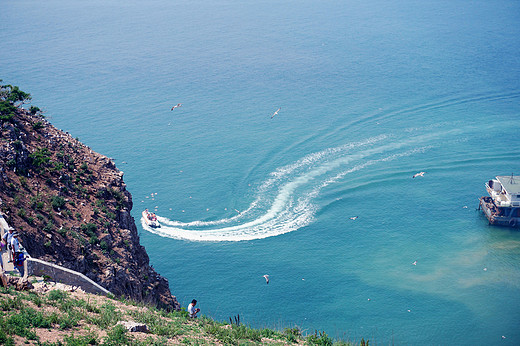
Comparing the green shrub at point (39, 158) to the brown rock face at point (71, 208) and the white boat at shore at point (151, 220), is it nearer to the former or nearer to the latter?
the brown rock face at point (71, 208)

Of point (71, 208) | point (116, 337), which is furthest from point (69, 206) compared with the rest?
point (116, 337)

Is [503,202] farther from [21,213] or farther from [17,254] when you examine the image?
[17,254]

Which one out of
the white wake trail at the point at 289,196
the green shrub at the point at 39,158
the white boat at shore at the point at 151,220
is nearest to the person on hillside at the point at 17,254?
the green shrub at the point at 39,158

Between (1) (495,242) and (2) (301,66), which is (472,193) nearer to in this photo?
(1) (495,242)

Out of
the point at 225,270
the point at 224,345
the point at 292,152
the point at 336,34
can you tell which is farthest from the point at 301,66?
the point at 224,345

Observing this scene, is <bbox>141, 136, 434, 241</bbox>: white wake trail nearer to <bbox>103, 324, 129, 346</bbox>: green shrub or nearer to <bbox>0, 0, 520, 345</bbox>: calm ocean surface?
<bbox>0, 0, 520, 345</bbox>: calm ocean surface

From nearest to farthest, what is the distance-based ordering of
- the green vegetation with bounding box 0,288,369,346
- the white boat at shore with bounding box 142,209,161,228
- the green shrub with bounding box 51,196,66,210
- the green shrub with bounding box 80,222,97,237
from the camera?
the green vegetation with bounding box 0,288,369,346, the green shrub with bounding box 51,196,66,210, the green shrub with bounding box 80,222,97,237, the white boat at shore with bounding box 142,209,161,228

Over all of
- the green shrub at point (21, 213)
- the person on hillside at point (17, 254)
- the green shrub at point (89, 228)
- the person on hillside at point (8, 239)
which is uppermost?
the green shrub at point (21, 213)

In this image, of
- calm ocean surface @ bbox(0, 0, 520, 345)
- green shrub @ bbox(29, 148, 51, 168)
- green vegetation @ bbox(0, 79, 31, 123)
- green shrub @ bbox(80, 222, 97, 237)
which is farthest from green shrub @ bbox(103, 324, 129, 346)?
green vegetation @ bbox(0, 79, 31, 123)
